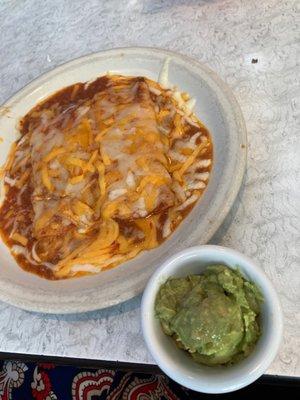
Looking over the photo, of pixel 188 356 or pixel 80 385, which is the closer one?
pixel 188 356

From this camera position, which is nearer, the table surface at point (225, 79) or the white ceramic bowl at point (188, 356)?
the white ceramic bowl at point (188, 356)

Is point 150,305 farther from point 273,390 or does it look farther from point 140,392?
point 140,392

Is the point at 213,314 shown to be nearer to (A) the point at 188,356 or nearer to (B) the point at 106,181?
(A) the point at 188,356

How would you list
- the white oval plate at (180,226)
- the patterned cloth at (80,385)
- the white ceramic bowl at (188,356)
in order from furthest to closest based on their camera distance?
the patterned cloth at (80,385), the white oval plate at (180,226), the white ceramic bowl at (188,356)

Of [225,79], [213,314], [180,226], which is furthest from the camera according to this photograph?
[225,79]

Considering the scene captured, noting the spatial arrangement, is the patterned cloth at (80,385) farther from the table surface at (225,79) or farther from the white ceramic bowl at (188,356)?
the white ceramic bowl at (188,356)

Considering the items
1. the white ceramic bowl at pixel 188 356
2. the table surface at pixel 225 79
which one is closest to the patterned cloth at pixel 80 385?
the table surface at pixel 225 79

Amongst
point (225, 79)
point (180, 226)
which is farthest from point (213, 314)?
point (225, 79)
